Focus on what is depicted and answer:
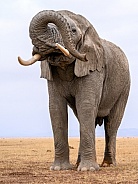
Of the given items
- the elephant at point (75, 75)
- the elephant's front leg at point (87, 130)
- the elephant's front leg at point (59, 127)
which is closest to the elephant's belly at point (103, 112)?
the elephant at point (75, 75)

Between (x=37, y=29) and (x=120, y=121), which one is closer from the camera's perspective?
(x=37, y=29)

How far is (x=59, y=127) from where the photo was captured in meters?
11.9

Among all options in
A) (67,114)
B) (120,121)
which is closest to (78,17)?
(67,114)

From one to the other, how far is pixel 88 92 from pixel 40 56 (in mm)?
1402

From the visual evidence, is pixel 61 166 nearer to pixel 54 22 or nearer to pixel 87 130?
pixel 87 130

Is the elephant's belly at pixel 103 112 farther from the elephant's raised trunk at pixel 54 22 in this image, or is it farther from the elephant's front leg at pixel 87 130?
the elephant's raised trunk at pixel 54 22

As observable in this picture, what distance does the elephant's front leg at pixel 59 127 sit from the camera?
11.9 meters

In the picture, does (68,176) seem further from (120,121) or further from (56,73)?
(120,121)

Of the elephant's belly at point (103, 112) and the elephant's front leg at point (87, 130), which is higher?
the elephant's belly at point (103, 112)

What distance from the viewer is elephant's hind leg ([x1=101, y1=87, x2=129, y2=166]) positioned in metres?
13.4

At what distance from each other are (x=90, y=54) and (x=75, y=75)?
0.55 metres

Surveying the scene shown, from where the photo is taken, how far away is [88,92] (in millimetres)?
11578

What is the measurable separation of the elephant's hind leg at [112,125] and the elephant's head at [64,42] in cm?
183

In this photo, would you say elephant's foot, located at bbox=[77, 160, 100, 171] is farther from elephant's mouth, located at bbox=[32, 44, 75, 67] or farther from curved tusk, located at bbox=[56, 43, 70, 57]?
curved tusk, located at bbox=[56, 43, 70, 57]
